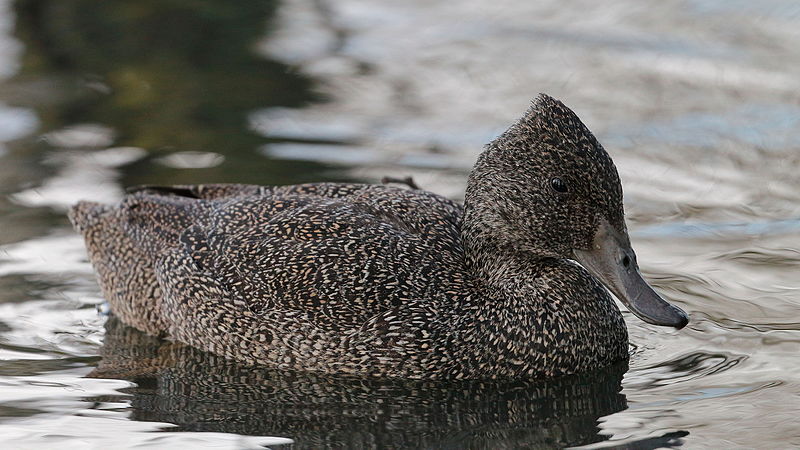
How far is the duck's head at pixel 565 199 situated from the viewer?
24.9ft

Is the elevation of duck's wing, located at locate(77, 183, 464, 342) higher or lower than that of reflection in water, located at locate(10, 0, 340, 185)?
lower

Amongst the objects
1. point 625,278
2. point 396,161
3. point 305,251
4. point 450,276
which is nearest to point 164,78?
point 396,161

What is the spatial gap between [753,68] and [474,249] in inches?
223

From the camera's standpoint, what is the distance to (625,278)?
758 cm

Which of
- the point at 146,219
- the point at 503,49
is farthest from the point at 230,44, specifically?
the point at 146,219

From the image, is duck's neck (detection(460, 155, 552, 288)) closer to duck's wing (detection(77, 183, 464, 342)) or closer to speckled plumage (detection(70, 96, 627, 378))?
speckled plumage (detection(70, 96, 627, 378))

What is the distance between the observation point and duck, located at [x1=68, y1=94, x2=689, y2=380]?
301 inches

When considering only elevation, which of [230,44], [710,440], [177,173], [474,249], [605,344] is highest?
[230,44]

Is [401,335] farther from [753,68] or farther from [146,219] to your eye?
[753,68]

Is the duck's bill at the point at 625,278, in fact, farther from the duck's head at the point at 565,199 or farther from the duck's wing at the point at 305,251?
the duck's wing at the point at 305,251

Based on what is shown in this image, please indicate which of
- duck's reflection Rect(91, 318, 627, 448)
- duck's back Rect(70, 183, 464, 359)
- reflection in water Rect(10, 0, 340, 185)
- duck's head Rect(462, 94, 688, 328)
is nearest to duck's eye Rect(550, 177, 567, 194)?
duck's head Rect(462, 94, 688, 328)

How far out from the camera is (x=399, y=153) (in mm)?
11680

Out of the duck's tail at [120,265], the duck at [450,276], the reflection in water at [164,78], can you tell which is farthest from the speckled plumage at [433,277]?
the reflection in water at [164,78]

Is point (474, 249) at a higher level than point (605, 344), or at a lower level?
higher
